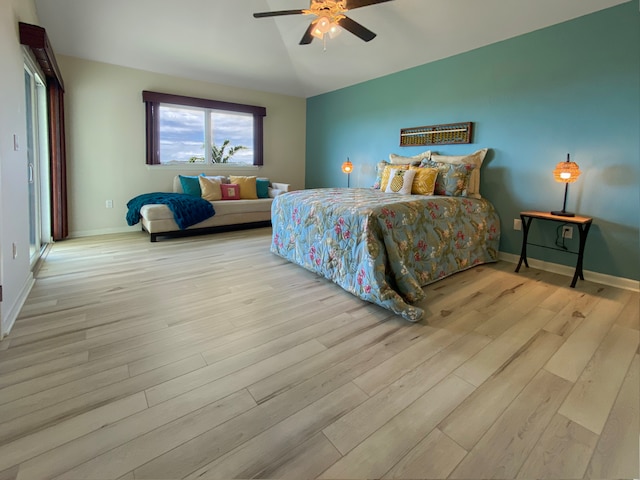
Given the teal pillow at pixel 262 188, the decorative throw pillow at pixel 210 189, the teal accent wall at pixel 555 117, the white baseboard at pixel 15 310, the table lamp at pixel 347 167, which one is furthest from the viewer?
the teal pillow at pixel 262 188

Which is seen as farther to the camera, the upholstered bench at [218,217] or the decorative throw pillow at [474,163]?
the upholstered bench at [218,217]

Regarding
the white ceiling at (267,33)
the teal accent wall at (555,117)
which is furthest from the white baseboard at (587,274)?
the white ceiling at (267,33)

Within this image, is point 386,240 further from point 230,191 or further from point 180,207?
point 230,191

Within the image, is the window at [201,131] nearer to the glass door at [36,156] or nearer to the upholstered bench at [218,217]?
the upholstered bench at [218,217]

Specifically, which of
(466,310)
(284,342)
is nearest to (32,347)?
(284,342)

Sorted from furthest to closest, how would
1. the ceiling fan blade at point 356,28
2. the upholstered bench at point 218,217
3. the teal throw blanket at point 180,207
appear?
1. the teal throw blanket at point 180,207
2. the upholstered bench at point 218,217
3. the ceiling fan blade at point 356,28

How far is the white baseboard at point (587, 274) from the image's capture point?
2945 millimetres

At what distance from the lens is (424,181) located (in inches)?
145

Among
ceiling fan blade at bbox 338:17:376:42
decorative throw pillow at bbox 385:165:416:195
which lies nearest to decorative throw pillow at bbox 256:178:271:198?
decorative throw pillow at bbox 385:165:416:195

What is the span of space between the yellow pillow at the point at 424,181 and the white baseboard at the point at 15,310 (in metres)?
3.57

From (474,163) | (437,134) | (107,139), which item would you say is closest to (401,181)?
(474,163)

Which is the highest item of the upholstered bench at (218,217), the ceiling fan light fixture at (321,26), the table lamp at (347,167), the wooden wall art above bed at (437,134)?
the ceiling fan light fixture at (321,26)

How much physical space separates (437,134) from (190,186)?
12.1 ft

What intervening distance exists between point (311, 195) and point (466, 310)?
72.7 inches
